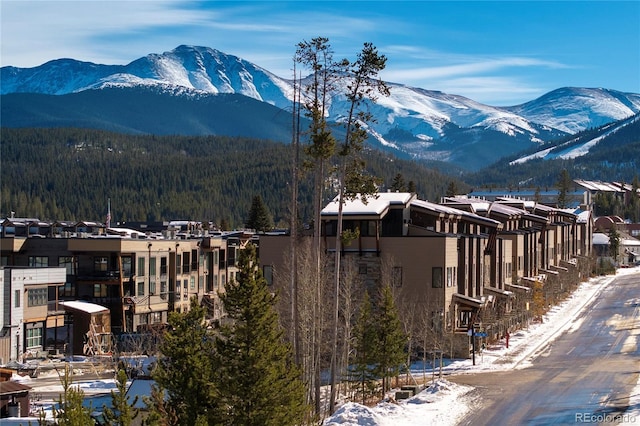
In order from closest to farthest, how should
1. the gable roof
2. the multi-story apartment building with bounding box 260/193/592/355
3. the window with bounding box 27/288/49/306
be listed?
the multi-story apartment building with bounding box 260/193/592/355, the gable roof, the window with bounding box 27/288/49/306

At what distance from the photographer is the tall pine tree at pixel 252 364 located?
101 feet

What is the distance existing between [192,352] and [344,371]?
62.3 ft

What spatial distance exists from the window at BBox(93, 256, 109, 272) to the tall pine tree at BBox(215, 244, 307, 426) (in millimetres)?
50641

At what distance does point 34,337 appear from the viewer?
7081 cm

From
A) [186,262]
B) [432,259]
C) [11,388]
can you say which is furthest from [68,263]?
[11,388]

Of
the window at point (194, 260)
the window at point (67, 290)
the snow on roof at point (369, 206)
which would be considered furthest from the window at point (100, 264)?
the snow on roof at point (369, 206)

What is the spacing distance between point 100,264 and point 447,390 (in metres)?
41.7

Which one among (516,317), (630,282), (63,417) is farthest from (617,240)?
(63,417)

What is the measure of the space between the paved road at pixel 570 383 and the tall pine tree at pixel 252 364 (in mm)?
10524

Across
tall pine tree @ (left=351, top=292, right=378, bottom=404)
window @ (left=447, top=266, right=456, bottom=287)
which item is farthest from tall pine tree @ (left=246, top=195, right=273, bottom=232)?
tall pine tree @ (left=351, top=292, right=378, bottom=404)

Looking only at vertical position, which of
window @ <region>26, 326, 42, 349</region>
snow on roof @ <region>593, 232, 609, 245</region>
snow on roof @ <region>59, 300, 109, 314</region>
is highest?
snow on roof @ <region>593, 232, 609, 245</region>

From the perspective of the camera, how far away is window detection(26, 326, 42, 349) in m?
70.1

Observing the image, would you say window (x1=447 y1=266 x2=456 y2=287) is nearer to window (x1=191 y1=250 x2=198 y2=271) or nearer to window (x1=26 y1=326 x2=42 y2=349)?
window (x1=26 y1=326 x2=42 y2=349)

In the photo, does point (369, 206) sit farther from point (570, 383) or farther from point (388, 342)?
point (570, 383)
